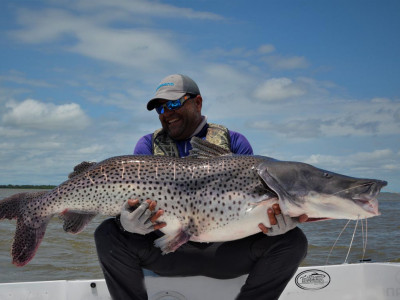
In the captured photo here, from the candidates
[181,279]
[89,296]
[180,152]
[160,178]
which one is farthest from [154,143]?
[89,296]

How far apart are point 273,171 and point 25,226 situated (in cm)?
213

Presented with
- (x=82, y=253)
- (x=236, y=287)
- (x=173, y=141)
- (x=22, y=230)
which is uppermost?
(x=173, y=141)

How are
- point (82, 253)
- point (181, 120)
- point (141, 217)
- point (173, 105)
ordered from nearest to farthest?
point (141, 217), point (173, 105), point (181, 120), point (82, 253)

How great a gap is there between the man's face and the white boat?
148 centimetres

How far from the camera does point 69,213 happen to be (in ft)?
13.1

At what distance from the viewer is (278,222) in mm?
3770

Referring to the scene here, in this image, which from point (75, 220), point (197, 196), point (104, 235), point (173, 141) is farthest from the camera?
point (173, 141)

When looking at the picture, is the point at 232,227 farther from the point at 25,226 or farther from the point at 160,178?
the point at 25,226

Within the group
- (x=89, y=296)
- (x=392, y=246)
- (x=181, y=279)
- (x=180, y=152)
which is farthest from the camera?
(x=392, y=246)

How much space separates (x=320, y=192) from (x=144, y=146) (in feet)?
6.70

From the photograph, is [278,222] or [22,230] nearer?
[278,222]

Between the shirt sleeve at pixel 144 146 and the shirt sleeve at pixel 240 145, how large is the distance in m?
0.88

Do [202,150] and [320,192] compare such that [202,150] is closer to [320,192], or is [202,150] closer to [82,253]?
[320,192]

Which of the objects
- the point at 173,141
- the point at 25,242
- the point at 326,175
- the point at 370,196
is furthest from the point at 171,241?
the point at 370,196
